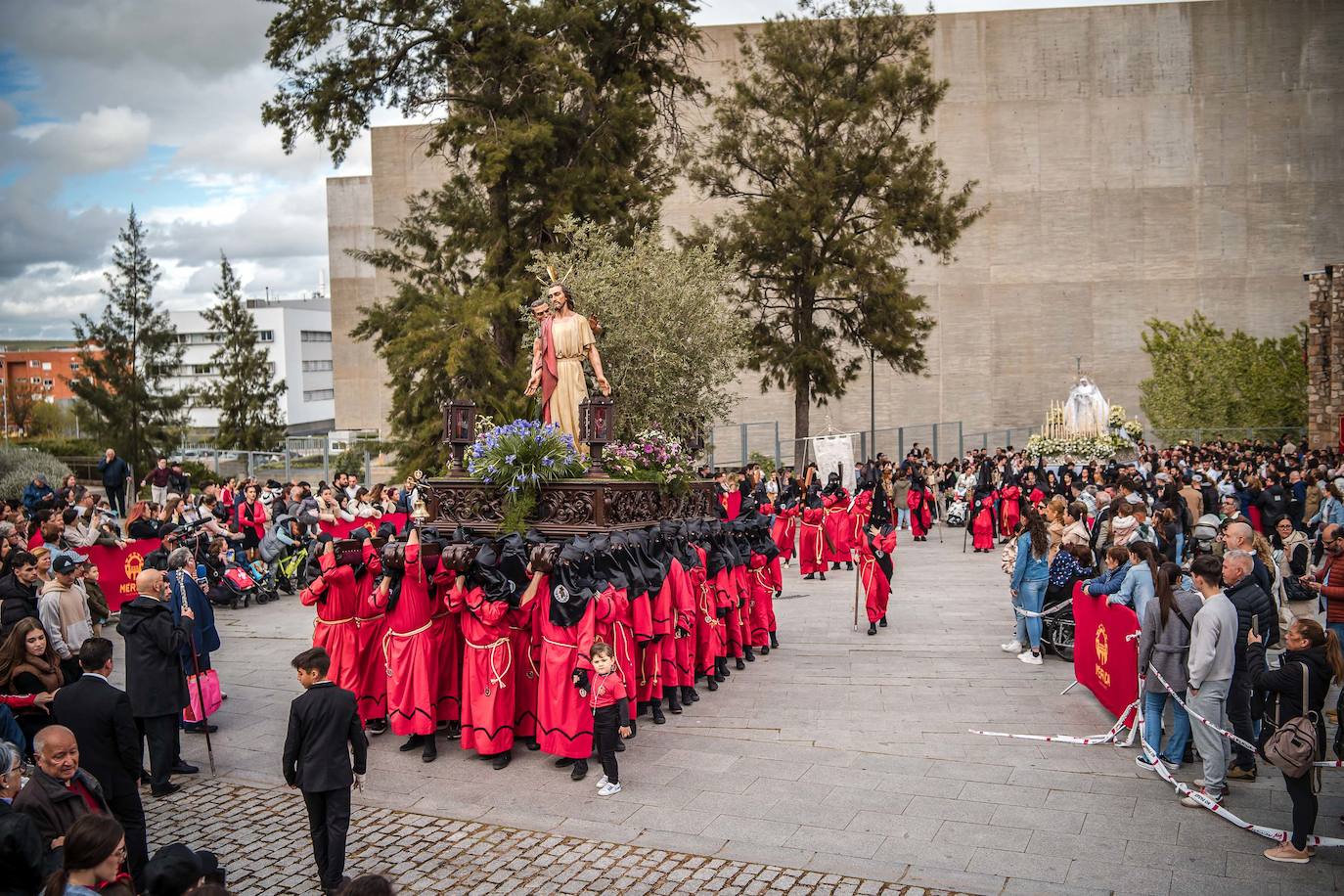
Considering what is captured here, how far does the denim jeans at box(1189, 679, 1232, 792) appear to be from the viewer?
25.1 ft

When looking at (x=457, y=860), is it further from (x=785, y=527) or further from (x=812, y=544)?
(x=785, y=527)

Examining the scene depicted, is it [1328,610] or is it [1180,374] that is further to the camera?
[1180,374]

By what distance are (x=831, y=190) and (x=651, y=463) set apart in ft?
73.6

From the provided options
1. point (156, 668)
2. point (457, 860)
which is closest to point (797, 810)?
point (457, 860)

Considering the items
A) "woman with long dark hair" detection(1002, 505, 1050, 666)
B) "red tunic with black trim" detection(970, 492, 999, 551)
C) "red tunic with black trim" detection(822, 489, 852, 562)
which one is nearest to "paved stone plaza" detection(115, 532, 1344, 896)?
"woman with long dark hair" detection(1002, 505, 1050, 666)

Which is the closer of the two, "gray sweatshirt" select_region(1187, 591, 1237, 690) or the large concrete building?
"gray sweatshirt" select_region(1187, 591, 1237, 690)

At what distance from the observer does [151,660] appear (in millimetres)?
8133

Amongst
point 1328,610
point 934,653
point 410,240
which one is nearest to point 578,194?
point 410,240

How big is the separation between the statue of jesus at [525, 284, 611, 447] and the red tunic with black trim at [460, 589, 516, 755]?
411 centimetres

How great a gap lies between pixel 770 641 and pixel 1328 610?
20.8 feet

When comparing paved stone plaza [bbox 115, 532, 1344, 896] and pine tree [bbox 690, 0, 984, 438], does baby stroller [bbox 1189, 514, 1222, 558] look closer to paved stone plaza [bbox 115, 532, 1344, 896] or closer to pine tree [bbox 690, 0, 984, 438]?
paved stone plaza [bbox 115, 532, 1344, 896]

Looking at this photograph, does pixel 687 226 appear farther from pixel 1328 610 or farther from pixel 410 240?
pixel 1328 610

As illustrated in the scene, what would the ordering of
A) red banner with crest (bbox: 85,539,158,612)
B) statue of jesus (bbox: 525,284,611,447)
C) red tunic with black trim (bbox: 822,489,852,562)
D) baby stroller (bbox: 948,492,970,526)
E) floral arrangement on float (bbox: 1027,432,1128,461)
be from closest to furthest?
statue of jesus (bbox: 525,284,611,447)
red banner with crest (bbox: 85,539,158,612)
red tunic with black trim (bbox: 822,489,852,562)
baby stroller (bbox: 948,492,970,526)
floral arrangement on float (bbox: 1027,432,1128,461)

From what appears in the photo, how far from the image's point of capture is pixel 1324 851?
6742mm
